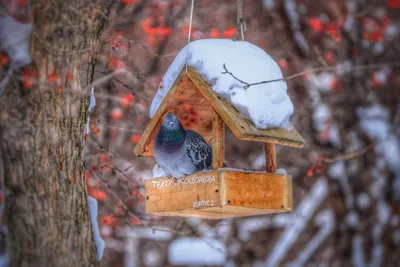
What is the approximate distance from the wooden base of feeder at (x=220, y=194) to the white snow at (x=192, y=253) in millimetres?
5658

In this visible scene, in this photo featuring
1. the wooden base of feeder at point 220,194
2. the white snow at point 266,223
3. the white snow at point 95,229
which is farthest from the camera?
the white snow at point 266,223

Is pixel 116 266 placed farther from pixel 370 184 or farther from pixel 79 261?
pixel 79 261

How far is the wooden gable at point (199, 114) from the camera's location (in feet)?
→ 13.4

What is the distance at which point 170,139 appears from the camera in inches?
163

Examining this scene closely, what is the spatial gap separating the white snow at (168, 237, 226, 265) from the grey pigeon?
19.7ft

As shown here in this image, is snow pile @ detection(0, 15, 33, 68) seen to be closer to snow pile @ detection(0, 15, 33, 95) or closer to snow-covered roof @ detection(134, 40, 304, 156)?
snow pile @ detection(0, 15, 33, 95)

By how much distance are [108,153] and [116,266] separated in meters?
5.40

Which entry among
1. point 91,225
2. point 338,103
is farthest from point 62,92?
point 338,103

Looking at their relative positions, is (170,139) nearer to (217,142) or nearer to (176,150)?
(176,150)

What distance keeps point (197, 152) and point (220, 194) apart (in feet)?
1.34

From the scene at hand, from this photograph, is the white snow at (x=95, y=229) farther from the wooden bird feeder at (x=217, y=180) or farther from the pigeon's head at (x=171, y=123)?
the pigeon's head at (x=171, y=123)

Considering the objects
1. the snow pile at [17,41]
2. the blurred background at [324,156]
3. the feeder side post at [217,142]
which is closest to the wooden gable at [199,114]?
the feeder side post at [217,142]

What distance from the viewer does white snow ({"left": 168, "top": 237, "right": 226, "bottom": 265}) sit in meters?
10.1

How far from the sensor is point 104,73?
543cm
